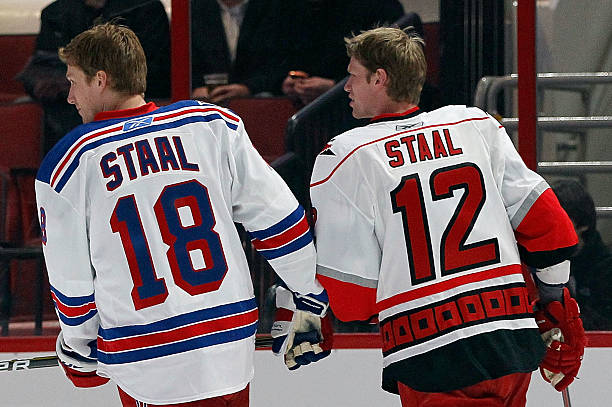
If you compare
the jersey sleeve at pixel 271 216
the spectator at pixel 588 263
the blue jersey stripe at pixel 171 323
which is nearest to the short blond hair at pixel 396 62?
the jersey sleeve at pixel 271 216

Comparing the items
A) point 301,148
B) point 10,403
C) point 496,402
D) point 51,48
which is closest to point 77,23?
point 51,48

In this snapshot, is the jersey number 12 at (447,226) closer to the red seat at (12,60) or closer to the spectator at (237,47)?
the spectator at (237,47)

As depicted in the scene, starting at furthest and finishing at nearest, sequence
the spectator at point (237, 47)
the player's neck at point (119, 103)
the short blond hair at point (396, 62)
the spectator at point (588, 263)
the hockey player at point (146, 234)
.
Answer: the spectator at point (237, 47) → the spectator at point (588, 263) → the short blond hair at point (396, 62) → the player's neck at point (119, 103) → the hockey player at point (146, 234)

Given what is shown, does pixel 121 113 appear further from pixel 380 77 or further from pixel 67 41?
pixel 67 41

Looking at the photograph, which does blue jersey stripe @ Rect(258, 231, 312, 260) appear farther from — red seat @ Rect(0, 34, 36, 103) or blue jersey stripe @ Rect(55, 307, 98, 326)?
red seat @ Rect(0, 34, 36, 103)

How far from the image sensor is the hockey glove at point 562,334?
7.87 feet

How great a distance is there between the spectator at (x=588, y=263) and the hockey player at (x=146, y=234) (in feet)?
5.46

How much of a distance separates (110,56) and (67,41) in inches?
63.1

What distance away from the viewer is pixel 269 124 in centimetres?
369

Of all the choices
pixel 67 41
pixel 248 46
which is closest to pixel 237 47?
pixel 248 46

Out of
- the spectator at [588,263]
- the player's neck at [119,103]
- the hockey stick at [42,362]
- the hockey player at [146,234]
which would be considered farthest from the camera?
the spectator at [588,263]

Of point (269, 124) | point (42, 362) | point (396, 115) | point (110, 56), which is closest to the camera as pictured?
point (110, 56)

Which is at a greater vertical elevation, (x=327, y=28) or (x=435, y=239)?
(x=327, y=28)

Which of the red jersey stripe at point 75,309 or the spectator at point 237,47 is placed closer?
A: the red jersey stripe at point 75,309
